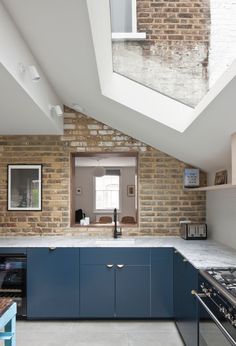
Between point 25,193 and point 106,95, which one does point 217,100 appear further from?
point 25,193

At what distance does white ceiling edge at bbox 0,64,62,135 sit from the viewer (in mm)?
2416

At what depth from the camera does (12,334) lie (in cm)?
180

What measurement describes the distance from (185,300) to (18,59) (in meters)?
2.34

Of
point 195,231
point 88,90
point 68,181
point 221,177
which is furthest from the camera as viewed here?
point 68,181

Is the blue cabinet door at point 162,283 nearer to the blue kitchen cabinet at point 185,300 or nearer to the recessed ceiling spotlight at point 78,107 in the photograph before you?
the blue kitchen cabinet at point 185,300

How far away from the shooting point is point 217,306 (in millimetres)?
2055

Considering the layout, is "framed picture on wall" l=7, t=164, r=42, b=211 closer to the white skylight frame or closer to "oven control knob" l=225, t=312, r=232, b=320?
the white skylight frame

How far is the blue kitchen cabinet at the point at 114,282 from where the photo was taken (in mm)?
3588

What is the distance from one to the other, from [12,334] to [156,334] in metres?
1.94

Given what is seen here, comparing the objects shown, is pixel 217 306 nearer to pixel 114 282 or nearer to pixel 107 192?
pixel 114 282

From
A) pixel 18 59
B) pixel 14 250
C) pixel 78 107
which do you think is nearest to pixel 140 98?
pixel 18 59

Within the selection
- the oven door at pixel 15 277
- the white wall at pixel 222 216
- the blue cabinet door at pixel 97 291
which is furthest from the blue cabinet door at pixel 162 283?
the oven door at pixel 15 277

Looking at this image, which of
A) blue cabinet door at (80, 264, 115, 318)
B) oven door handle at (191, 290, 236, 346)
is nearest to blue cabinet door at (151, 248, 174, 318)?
blue cabinet door at (80, 264, 115, 318)

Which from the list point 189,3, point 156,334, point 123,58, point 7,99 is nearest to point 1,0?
point 7,99
